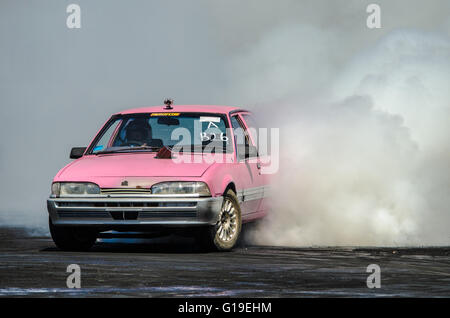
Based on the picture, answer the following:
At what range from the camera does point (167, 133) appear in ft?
48.6

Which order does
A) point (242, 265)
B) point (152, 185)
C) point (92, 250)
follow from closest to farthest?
point (242, 265)
point (152, 185)
point (92, 250)

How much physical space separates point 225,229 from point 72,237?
1.79 meters

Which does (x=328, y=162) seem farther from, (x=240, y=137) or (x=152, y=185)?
(x=152, y=185)

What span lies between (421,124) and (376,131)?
1537 millimetres

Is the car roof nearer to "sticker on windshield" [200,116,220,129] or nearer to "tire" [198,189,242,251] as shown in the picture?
"sticker on windshield" [200,116,220,129]

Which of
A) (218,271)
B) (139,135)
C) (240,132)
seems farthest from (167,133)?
(218,271)

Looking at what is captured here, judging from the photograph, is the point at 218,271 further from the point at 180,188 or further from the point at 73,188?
the point at 73,188

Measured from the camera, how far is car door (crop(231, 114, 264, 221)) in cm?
1428

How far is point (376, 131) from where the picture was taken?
16.8m

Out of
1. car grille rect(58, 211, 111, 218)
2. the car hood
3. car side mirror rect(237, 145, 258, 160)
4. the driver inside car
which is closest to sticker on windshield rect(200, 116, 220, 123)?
car side mirror rect(237, 145, 258, 160)

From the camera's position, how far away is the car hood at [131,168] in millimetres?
13023

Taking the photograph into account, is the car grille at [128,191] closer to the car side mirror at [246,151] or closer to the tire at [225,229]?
the tire at [225,229]

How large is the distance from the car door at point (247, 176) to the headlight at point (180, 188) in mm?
1176
